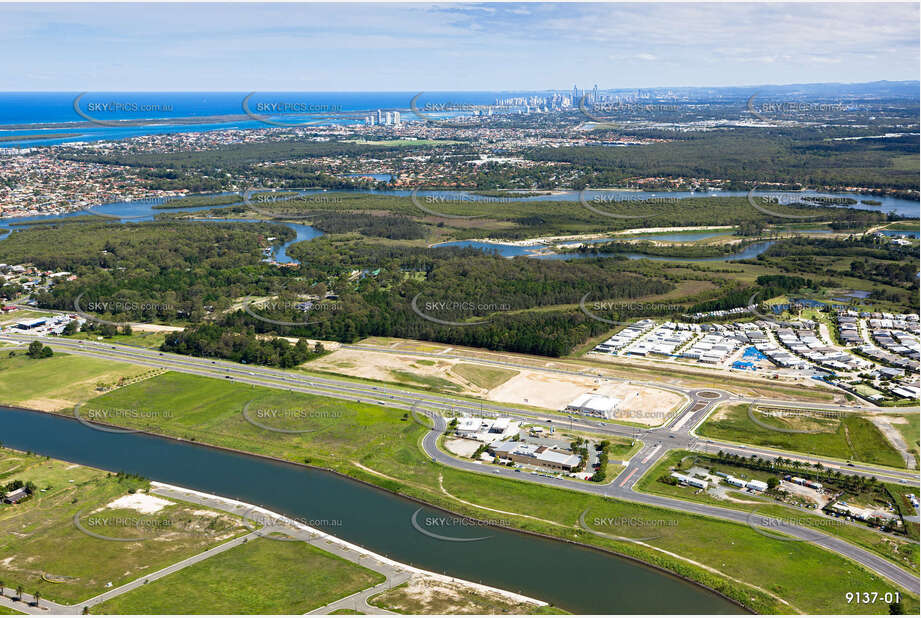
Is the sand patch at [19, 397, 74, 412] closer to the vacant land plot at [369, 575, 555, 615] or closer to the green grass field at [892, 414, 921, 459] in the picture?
the vacant land plot at [369, 575, 555, 615]

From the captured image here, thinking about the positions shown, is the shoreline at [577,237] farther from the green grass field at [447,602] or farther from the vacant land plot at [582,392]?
the green grass field at [447,602]

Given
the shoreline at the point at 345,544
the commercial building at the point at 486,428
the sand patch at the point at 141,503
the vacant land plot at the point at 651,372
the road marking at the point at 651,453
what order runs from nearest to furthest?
1. the shoreline at the point at 345,544
2. the sand patch at the point at 141,503
3. the road marking at the point at 651,453
4. the commercial building at the point at 486,428
5. the vacant land plot at the point at 651,372

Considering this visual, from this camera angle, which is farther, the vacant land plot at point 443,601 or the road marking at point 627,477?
the road marking at point 627,477

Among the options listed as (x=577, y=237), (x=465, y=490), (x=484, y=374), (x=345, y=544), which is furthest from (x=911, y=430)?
(x=577, y=237)

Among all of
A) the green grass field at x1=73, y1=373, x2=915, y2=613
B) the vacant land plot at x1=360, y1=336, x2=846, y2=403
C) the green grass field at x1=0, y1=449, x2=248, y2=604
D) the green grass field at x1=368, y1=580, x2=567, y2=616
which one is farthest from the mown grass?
the green grass field at x1=0, y1=449, x2=248, y2=604

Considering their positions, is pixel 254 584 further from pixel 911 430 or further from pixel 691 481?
pixel 911 430

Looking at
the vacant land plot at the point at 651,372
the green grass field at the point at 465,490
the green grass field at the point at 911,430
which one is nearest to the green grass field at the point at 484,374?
the vacant land plot at the point at 651,372
